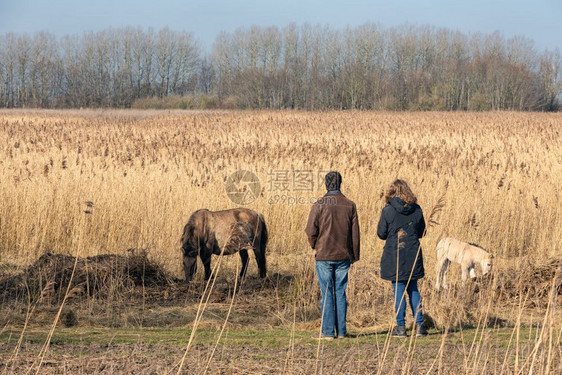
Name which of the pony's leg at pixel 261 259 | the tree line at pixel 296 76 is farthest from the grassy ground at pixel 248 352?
the tree line at pixel 296 76

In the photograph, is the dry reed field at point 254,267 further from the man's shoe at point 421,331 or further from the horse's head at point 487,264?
the horse's head at point 487,264

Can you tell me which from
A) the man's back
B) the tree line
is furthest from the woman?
the tree line

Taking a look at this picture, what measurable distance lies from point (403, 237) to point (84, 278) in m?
4.62

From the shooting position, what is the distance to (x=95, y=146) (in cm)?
2120

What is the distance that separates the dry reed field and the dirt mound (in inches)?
1.2

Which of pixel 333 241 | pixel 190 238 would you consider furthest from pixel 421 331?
pixel 190 238

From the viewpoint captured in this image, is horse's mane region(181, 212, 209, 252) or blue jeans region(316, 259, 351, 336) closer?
blue jeans region(316, 259, 351, 336)

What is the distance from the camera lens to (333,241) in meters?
6.62

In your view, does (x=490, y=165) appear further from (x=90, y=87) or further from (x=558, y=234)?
(x=90, y=87)

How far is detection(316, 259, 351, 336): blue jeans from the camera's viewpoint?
668 cm

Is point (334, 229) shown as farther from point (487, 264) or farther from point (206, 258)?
point (206, 258)

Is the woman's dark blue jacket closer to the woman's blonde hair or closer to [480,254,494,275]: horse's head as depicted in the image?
the woman's blonde hair

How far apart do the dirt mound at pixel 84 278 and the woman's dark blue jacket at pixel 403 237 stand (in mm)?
3822

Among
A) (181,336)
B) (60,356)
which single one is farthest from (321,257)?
(60,356)
